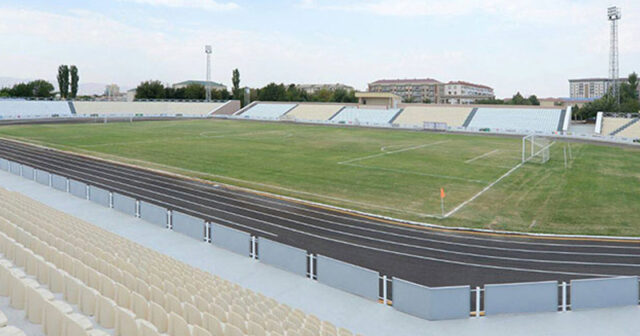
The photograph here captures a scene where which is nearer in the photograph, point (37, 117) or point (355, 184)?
point (355, 184)

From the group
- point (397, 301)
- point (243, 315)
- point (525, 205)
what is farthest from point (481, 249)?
point (243, 315)

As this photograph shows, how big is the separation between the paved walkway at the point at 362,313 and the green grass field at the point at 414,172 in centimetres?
969

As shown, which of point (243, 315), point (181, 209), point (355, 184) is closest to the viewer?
point (243, 315)

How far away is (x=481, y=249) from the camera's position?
18.3 metres

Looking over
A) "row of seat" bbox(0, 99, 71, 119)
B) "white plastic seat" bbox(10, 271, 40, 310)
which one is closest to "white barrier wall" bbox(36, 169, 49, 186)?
"white plastic seat" bbox(10, 271, 40, 310)

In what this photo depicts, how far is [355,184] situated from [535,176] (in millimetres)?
13914

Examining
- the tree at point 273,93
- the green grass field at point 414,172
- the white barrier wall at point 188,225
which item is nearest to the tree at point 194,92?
the tree at point 273,93

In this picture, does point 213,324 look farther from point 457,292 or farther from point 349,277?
point 457,292

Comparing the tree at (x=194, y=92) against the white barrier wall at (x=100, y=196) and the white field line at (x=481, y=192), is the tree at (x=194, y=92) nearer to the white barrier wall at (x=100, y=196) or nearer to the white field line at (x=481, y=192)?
the white field line at (x=481, y=192)

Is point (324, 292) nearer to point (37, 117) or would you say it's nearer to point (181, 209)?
point (181, 209)

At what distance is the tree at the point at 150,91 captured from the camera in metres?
123

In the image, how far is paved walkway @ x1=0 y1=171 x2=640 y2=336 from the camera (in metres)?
11.3

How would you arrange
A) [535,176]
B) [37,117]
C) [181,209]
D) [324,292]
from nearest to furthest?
[324,292] < [181,209] < [535,176] < [37,117]

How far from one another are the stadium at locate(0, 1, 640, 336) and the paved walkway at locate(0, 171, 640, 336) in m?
0.06
